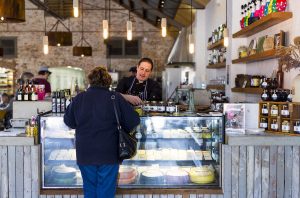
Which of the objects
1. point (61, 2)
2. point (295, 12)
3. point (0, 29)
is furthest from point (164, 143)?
point (0, 29)

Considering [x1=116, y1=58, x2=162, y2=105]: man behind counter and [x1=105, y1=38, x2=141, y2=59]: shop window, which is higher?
[x1=105, y1=38, x2=141, y2=59]: shop window

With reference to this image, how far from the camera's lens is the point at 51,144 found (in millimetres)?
4066

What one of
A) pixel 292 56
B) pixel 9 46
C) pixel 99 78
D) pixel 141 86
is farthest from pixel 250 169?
pixel 9 46

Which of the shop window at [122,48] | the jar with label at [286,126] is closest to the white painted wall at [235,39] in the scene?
the jar with label at [286,126]

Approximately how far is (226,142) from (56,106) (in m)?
1.72

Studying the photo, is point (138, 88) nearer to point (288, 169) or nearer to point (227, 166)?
point (227, 166)

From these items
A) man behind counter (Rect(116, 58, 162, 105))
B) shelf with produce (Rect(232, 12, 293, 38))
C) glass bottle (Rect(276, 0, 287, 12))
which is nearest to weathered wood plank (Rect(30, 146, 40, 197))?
man behind counter (Rect(116, 58, 162, 105))

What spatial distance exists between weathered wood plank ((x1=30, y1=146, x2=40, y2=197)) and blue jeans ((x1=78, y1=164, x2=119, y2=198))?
0.53 meters

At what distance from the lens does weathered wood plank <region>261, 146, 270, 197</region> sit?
12.9ft

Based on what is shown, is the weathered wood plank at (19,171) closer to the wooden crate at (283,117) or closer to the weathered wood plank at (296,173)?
the wooden crate at (283,117)

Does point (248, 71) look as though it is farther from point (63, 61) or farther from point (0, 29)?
point (0, 29)

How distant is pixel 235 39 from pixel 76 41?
33.8 ft

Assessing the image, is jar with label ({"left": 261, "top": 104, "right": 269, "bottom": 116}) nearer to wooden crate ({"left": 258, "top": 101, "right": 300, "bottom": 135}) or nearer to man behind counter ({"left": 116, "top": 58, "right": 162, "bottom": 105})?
wooden crate ({"left": 258, "top": 101, "right": 300, "bottom": 135})

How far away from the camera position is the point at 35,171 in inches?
156
